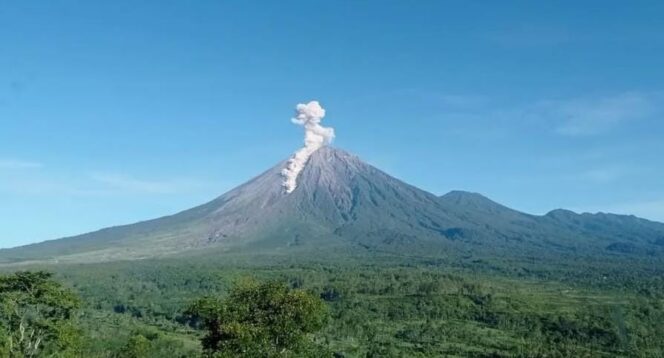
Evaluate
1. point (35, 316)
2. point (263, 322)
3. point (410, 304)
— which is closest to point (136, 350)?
point (35, 316)

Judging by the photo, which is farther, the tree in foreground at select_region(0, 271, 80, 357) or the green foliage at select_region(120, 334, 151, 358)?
the green foliage at select_region(120, 334, 151, 358)

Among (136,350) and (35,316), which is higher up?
(35,316)

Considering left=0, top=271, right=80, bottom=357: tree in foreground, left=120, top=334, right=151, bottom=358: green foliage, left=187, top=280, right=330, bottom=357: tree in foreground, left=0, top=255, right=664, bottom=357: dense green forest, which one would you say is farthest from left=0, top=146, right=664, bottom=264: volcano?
left=187, top=280, right=330, bottom=357: tree in foreground

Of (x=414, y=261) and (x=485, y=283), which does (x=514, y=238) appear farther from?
(x=485, y=283)

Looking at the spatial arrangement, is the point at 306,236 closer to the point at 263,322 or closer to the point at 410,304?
the point at 410,304

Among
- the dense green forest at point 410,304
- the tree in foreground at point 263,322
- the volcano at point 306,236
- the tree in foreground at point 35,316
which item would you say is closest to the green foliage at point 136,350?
the dense green forest at point 410,304

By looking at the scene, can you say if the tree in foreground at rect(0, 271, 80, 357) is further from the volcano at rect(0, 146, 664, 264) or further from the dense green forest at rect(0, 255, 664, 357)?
the volcano at rect(0, 146, 664, 264)

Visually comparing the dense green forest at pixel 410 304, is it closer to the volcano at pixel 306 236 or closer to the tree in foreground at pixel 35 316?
the tree in foreground at pixel 35 316
